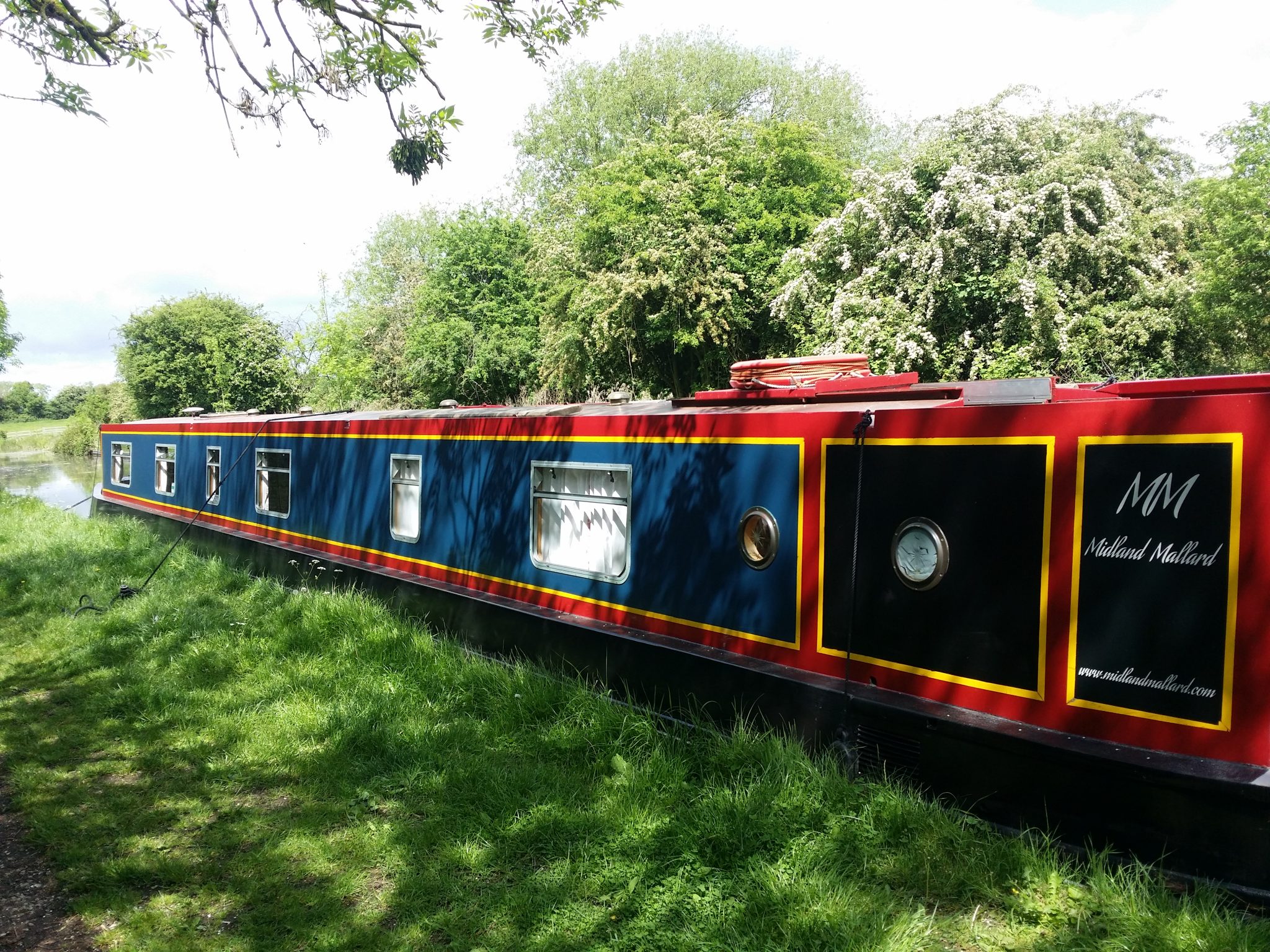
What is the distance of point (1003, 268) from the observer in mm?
13984

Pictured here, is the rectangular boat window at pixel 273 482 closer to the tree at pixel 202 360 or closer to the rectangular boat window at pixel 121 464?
the rectangular boat window at pixel 121 464

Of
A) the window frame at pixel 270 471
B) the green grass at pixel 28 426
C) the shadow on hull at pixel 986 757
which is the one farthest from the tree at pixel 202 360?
the green grass at pixel 28 426

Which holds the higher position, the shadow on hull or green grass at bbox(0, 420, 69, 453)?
green grass at bbox(0, 420, 69, 453)

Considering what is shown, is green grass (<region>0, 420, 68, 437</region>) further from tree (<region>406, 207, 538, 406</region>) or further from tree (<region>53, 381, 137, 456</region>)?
tree (<region>406, 207, 538, 406</region>)

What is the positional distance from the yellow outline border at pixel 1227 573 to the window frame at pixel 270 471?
28.0ft

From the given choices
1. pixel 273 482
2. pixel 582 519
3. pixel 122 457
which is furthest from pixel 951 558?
pixel 122 457

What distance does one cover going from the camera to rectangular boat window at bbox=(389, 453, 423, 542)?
7.81 metres

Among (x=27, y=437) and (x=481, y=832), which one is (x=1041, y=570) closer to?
(x=481, y=832)

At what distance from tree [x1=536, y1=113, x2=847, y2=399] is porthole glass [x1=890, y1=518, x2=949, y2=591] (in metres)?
14.9

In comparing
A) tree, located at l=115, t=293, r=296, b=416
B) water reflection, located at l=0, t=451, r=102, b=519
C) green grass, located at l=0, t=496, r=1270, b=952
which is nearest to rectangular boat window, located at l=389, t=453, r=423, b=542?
green grass, located at l=0, t=496, r=1270, b=952

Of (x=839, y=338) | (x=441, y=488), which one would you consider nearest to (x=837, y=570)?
(x=441, y=488)

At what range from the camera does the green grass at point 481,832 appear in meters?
3.14

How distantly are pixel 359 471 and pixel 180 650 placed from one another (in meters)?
2.53

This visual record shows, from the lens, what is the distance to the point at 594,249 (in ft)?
70.6
